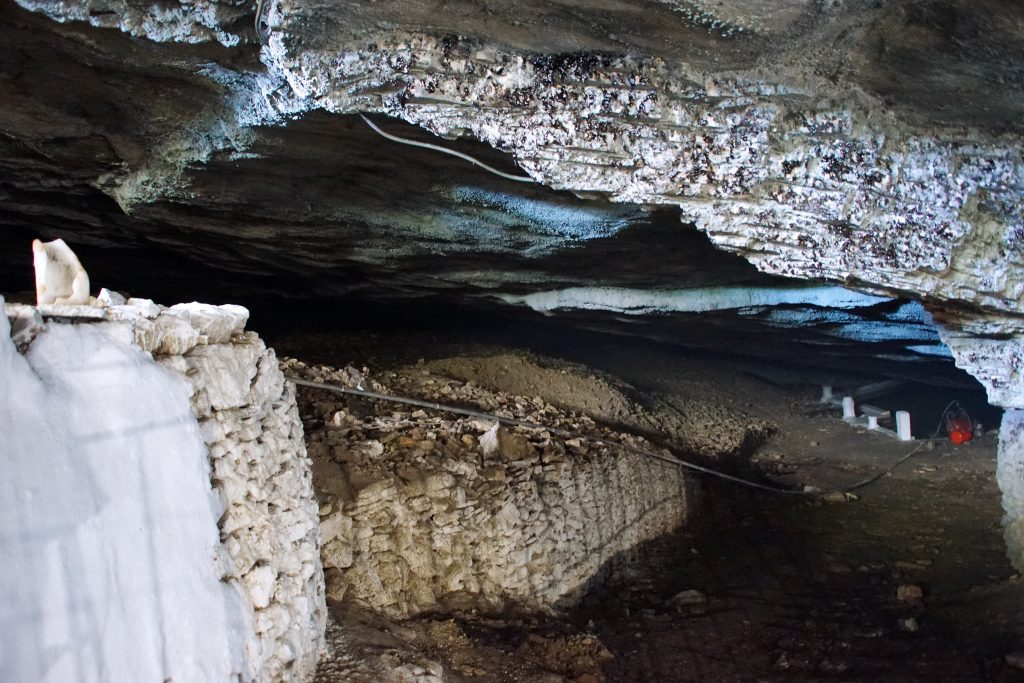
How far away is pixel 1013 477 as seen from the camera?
5.24 metres

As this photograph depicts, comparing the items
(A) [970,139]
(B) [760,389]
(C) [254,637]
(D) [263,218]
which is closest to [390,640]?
(C) [254,637]

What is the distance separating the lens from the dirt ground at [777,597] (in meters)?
4.19

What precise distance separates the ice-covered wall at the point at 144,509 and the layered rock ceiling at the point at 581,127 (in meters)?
1.30

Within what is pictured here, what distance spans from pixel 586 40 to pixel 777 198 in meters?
1.36

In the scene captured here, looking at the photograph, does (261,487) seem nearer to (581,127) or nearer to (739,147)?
(581,127)


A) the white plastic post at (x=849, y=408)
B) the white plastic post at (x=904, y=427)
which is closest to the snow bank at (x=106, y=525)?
the white plastic post at (x=904, y=427)

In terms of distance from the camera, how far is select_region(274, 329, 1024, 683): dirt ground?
4.19 metres

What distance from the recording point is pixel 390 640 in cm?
360

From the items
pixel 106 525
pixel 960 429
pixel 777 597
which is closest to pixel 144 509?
pixel 106 525

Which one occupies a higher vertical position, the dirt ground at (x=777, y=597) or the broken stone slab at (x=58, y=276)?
the broken stone slab at (x=58, y=276)

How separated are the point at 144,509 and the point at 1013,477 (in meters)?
5.49

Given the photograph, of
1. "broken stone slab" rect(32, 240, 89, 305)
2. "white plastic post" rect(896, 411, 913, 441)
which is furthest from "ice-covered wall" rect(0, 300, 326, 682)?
"white plastic post" rect(896, 411, 913, 441)

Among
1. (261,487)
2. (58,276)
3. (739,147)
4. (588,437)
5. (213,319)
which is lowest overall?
(588,437)

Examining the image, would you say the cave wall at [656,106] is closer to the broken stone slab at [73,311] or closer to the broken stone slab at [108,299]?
the broken stone slab at [108,299]
